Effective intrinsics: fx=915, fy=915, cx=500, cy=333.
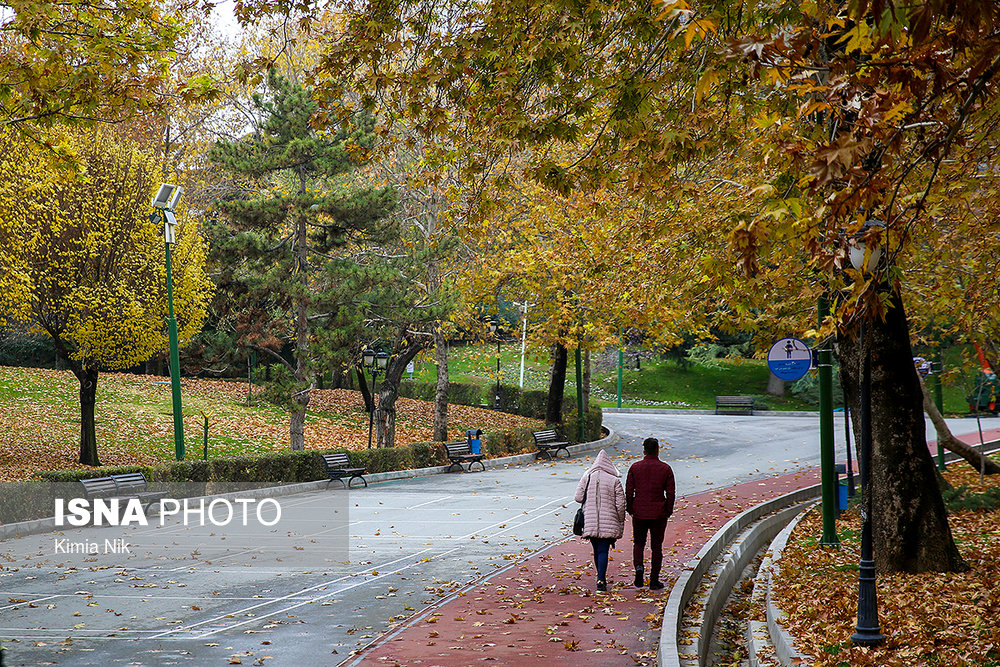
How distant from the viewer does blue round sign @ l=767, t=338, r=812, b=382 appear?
14227mm

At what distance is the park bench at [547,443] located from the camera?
1213 inches

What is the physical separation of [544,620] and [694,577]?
2359 millimetres

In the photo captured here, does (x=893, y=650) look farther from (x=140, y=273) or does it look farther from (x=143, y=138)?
(x=143, y=138)

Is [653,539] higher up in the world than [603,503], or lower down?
lower down

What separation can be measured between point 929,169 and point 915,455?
3.09 meters

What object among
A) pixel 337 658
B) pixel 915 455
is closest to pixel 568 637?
pixel 337 658

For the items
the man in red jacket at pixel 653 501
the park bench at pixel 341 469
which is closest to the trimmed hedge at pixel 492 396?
the park bench at pixel 341 469

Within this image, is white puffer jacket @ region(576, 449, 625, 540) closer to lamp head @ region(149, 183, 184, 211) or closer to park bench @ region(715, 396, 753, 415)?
lamp head @ region(149, 183, 184, 211)

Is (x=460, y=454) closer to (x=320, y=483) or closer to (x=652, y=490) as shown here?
(x=320, y=483)

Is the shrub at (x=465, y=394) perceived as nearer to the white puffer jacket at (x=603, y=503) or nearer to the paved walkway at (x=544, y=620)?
the paved walkway at (x=544, y=620)

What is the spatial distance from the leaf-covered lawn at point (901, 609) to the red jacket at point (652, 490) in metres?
1.51

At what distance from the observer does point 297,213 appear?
24.8 m

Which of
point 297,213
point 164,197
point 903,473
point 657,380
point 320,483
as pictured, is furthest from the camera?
point 657,380

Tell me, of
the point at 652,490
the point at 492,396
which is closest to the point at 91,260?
the point at 652,490
